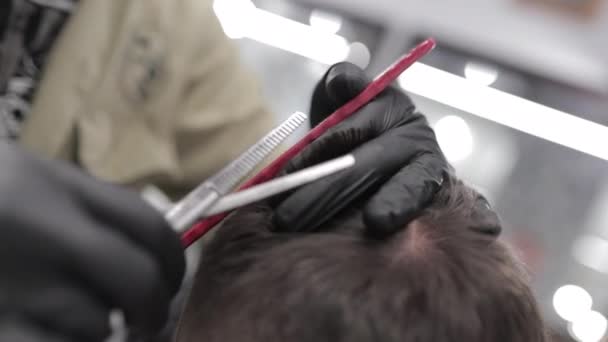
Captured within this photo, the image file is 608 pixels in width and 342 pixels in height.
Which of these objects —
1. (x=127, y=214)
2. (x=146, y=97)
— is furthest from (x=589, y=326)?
(x=127, y=214)

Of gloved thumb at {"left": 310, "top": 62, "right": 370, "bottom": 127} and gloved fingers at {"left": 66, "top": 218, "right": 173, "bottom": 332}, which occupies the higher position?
gloved thumb at {"left": 310, "top": 62, "right": 370, "bottom": 127}

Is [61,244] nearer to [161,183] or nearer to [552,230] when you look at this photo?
[161,183]

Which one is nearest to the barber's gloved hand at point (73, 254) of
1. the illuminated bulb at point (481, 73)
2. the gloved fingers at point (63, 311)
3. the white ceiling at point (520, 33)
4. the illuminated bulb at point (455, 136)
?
the gloved fingers at point (63, 311)

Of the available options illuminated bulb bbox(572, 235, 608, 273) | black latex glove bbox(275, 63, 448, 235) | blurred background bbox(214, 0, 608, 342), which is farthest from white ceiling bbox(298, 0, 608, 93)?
black latex glove bbox(275, 63, 448, 235)

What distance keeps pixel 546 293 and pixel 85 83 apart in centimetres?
274

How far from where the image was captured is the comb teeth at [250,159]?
0.57m

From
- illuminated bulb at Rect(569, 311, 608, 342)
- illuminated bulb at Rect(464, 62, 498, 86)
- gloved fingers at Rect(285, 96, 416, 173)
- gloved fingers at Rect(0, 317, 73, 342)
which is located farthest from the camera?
illuminated bulb at Rect(569, 311, 608, 342)

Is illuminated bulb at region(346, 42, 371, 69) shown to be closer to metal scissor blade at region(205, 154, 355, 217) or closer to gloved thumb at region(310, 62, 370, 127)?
gloved thumb at region(310, 62, 370, 127)

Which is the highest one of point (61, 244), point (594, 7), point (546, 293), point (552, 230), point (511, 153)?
point (594, 7)

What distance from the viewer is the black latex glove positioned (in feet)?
2.09

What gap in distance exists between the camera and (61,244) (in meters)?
0.48

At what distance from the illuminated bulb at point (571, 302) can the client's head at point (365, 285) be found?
9.24ft

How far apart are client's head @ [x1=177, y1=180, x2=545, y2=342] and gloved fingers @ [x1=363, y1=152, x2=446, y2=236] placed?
3 cm

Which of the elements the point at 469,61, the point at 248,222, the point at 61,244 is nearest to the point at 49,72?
the point at 248,222
